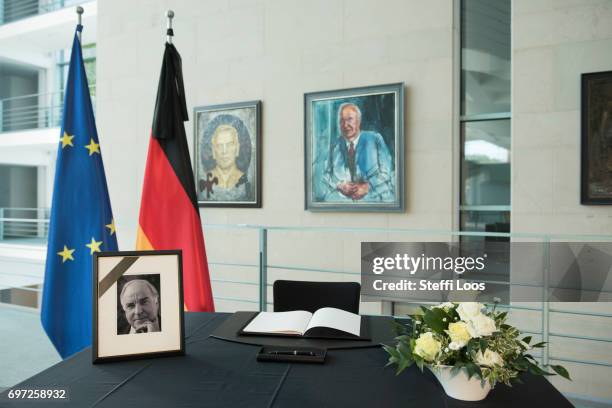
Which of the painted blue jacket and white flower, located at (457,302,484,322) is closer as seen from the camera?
white flower, located at (457,302,484,322)

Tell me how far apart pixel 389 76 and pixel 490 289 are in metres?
1.69

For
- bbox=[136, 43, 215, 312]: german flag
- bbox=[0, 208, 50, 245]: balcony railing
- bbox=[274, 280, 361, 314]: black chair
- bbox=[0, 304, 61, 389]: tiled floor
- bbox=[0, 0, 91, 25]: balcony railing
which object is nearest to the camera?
bbox=[274, 280, 361, 314]: black chair

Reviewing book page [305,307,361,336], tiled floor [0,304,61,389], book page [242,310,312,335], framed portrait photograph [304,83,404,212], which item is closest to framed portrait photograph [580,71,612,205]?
framed portrait photograph [304,83,404,212]

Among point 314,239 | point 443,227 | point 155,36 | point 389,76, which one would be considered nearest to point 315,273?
point 314,239

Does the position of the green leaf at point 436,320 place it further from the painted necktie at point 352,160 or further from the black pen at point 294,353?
the painted necktie at point 352,160

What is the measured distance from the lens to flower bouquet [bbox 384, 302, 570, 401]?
989mm

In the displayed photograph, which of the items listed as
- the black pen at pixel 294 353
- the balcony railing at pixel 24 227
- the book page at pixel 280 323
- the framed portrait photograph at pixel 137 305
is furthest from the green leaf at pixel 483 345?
the balcony railing at pixel 24 227

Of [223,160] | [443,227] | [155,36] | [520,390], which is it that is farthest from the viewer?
[155,36]

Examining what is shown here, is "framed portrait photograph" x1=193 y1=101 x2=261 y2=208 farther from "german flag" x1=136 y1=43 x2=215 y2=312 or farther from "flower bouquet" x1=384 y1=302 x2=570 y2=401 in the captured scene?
"flower bouquet" x1=384 y1=302 x2=570 y2=401

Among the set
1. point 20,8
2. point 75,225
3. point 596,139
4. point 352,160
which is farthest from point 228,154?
point 20,8

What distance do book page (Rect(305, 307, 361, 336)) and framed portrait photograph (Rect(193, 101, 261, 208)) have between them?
94.1 inches

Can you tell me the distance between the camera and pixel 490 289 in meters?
3.35

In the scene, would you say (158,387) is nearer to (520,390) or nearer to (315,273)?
(520,390)

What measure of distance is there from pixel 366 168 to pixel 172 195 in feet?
4.84
